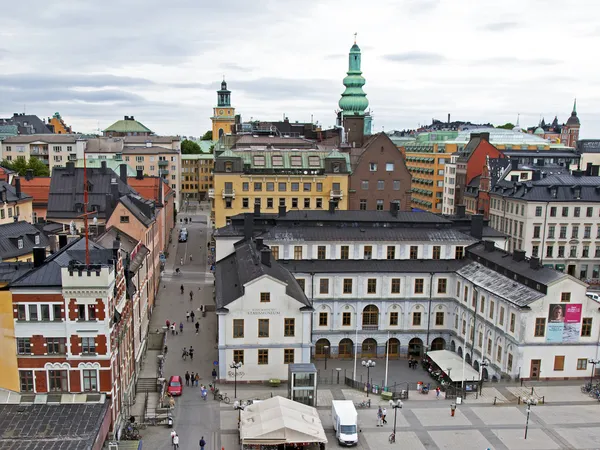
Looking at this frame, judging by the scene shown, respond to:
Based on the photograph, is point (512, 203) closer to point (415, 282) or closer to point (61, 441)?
point (415, 282)

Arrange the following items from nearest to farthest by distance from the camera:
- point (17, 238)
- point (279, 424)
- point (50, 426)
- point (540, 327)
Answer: point (50, 426)
point (279, 424)
point (540, 327)
point (17, 238)

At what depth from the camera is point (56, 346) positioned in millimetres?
41156

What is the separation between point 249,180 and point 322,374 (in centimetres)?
3973

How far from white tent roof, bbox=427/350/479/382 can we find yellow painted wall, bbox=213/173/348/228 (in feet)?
127

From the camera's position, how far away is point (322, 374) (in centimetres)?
6031

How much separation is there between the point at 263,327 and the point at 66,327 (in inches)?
775

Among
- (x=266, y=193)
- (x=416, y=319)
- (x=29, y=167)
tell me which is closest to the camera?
(x=416, y=319)

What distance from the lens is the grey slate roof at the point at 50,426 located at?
3516cm

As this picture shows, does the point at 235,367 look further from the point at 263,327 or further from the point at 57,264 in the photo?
the point at 57,264

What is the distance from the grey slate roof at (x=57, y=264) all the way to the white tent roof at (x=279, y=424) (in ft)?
48.5

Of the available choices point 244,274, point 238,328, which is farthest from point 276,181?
point 238,328

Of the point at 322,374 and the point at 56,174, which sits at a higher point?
the point at 56,174

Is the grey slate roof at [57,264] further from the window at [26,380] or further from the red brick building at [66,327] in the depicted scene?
the window at [26,380]

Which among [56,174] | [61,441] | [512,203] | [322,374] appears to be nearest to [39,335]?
[61,441]
